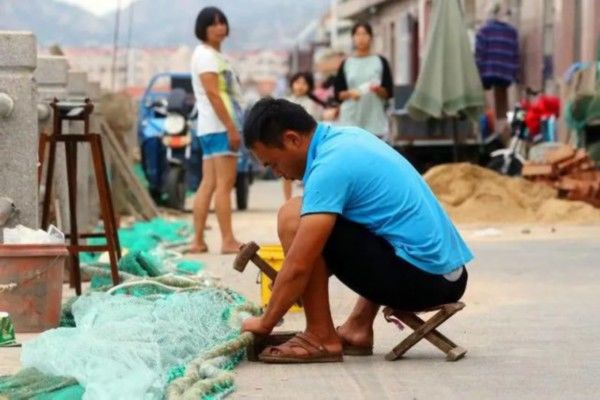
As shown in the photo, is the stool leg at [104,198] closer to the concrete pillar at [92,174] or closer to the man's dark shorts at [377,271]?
the man's dark shorts at [377,271]

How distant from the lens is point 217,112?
557 inches

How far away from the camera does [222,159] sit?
1434cm

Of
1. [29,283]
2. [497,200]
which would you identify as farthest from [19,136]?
[497,200]

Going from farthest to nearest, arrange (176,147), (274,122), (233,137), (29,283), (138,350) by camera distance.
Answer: (176,147) < (233,137) < (29,283) < (274,122) < (138,350)

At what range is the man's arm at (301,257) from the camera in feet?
25.0

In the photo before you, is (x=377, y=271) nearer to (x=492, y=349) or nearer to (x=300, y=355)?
(x=300, y=355)

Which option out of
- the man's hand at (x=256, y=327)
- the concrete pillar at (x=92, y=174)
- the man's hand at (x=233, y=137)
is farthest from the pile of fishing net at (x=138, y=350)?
the concrete pillar at (x=92, y=174)

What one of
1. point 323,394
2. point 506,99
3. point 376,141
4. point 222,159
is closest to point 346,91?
point 222,159

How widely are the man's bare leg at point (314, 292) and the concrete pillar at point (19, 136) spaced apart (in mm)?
2534

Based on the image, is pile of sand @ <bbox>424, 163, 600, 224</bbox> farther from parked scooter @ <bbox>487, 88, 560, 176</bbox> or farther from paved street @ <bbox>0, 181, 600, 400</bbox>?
paved street @ <bbox>0, 181, 600, 400</bbox>

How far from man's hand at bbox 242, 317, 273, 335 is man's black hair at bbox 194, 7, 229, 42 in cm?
662

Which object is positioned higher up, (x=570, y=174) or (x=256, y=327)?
(x=256, y=327)

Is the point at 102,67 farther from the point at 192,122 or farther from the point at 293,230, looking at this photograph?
the point at 293,230

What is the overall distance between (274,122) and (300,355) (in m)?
0.95
